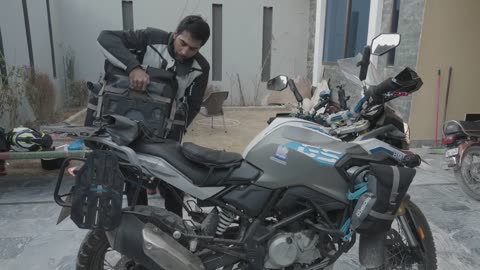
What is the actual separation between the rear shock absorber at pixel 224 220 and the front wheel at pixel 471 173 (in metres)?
2.92

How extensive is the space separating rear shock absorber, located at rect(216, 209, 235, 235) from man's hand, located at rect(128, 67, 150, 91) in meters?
0.82

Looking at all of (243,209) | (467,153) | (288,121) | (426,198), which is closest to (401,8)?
(467,153)

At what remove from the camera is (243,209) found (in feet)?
5.80

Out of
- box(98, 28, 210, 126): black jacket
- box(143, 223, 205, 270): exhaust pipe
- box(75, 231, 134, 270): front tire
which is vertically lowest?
box(75, 231, 134, 270): front tire

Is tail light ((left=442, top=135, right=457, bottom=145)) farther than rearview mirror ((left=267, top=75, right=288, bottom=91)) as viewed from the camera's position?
Yes

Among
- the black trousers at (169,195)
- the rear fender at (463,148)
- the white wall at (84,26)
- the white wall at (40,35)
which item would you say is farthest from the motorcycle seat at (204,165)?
the white wall at (84,26)

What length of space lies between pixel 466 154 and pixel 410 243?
219 centimetres

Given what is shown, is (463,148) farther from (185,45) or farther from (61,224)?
(61,224)

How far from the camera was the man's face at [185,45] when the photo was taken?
6.98 ft

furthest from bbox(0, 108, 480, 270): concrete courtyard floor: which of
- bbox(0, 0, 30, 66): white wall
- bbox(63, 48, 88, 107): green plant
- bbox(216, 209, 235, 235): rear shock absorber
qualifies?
bbox(63, 48, 88, 107): green plant

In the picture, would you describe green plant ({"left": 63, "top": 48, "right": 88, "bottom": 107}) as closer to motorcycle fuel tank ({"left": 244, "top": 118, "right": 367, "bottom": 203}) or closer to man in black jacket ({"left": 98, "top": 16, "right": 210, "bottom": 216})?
man in black jacket ({"left": 98, "top": 16, "right": 210, "bottom": 216})

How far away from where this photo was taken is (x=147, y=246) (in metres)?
1.64

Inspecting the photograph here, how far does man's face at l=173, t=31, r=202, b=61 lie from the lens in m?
2.13

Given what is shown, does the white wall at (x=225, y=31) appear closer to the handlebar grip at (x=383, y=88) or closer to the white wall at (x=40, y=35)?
the white wall at (x=40, y=35)
